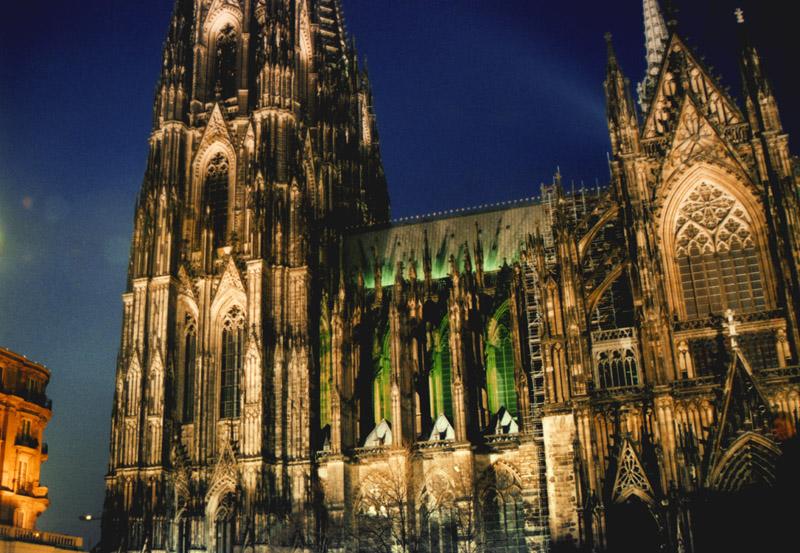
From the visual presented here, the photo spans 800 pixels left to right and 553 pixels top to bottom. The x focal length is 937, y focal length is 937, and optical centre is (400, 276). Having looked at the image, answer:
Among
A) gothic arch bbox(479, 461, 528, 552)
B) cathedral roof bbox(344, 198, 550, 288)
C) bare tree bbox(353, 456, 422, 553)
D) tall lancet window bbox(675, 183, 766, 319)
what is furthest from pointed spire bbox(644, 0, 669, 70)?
bare tree bbox(353, 456, 422, 553)

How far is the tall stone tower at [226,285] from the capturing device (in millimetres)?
46531

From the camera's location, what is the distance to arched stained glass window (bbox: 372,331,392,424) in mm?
50750

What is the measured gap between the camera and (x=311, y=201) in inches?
2117

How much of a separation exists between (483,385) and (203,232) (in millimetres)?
18065

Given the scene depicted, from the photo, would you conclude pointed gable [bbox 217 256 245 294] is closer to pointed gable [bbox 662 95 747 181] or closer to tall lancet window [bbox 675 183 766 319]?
pointed gable [bbox 662 95 747 181]

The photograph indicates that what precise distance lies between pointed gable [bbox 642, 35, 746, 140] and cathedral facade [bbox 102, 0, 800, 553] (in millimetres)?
120

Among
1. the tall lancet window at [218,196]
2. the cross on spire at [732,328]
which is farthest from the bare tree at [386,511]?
the cross on spire at [732,328]

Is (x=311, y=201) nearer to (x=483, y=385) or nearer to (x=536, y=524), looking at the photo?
(x=483, y=385)

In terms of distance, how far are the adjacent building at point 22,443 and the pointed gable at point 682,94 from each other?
133 ft

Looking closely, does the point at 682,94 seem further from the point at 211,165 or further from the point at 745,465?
the point at 211,165

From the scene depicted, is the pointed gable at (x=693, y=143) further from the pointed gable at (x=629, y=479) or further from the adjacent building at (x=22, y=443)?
the adjacent building at (x=22, y=443)

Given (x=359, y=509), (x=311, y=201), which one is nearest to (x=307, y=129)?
(x=311, y=201)

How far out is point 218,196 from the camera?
180ft

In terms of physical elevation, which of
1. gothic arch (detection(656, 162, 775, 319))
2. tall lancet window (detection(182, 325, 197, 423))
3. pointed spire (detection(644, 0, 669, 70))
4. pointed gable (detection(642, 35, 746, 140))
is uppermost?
pointed spire (detection(644, 0, 669, 70))
